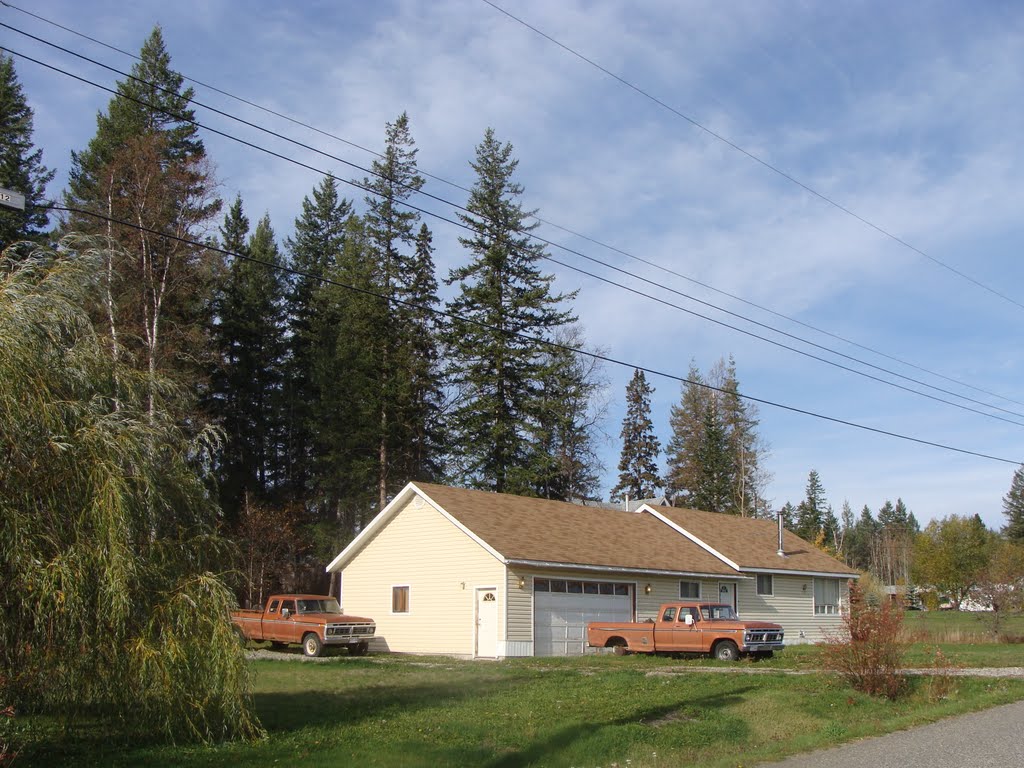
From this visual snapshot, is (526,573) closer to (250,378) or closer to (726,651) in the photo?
(726,651)

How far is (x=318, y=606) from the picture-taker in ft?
89.6

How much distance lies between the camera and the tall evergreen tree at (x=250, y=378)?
1831 inches

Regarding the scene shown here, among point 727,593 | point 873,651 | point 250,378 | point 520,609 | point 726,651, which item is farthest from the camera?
point 250,378

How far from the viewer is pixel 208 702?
35.2 feet

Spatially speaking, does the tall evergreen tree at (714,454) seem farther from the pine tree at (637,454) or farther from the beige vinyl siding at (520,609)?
the beige vinyl siding at (520,609)

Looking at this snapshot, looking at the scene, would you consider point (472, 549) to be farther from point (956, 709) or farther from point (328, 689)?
point (956, 709)

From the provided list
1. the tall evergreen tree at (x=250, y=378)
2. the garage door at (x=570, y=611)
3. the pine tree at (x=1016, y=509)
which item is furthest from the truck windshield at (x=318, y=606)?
the pine tree at (x=1016, y=509)

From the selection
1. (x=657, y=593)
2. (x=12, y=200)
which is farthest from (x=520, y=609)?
(x=12, y=200)

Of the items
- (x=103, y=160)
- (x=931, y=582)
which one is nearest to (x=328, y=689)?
(x=103, y=160)

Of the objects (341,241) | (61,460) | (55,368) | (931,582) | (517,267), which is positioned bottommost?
(931,582)

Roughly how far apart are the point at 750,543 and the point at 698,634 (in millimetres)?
13850

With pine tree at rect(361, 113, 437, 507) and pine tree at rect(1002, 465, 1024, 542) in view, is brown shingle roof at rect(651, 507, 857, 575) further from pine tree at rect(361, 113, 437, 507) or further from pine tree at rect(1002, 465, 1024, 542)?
pine tree at rect(1002, 465, 1024, 542)

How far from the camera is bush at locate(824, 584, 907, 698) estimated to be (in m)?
16.5

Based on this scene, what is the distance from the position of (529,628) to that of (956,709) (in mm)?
12940
